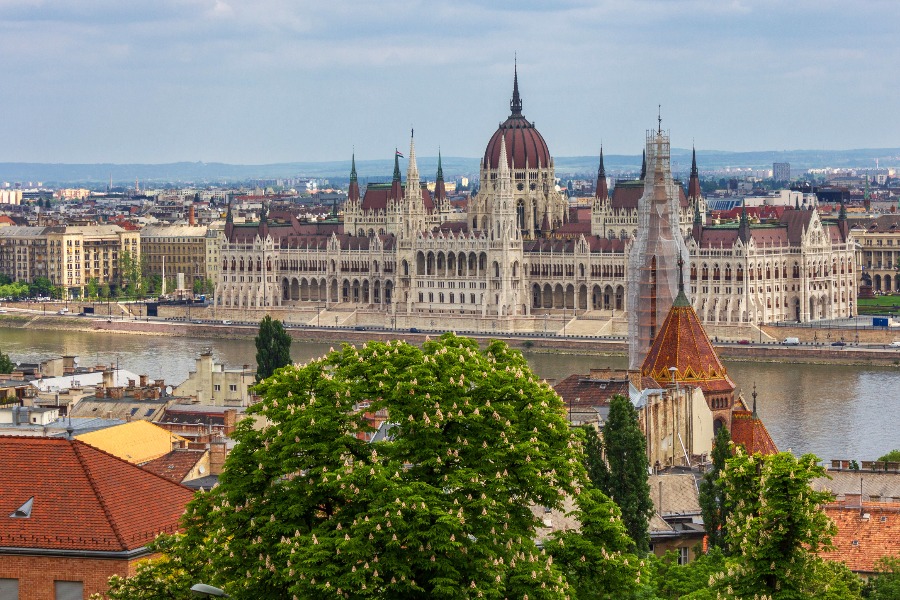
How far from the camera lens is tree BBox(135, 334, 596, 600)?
20.0 m

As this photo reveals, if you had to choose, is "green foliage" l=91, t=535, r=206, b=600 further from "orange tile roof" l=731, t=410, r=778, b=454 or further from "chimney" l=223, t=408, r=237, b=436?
"orange tile roof" l=731, t=410, r=778, b=454

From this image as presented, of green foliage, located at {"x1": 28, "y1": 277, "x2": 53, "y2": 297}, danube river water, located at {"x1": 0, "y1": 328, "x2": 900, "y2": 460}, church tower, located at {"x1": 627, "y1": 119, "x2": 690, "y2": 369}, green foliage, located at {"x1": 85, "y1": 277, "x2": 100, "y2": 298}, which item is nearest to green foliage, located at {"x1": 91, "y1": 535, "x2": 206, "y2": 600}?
danube river water, located at {"x1": 0, "y1": 328, "x2": 900, "y2": 460}

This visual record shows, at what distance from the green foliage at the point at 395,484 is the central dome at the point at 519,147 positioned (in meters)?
98.2

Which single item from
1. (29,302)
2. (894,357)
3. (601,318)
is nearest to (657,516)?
(894,357)

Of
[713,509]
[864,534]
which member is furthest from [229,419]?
[864,534]

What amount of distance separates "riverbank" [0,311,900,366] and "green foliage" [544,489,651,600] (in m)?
67.5

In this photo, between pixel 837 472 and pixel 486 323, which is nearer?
pixel 837 472

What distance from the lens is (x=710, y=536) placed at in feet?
103

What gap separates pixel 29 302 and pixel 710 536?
335 ft

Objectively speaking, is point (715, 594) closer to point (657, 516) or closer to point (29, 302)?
point (657, 516)

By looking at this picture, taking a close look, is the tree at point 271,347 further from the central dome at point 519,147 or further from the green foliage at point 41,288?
the green foliage at point 41,288

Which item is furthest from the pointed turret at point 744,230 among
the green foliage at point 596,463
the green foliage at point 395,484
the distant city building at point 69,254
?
the green foliage at point 395,484

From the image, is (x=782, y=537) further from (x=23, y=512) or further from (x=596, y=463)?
(x=596, y=463)

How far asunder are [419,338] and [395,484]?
8461 centimetres
